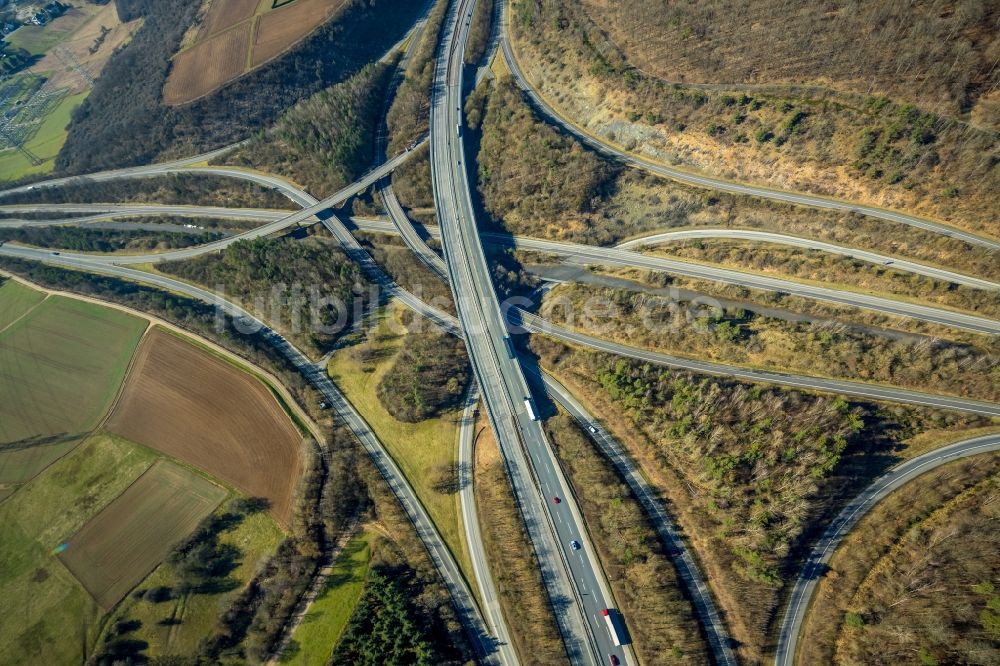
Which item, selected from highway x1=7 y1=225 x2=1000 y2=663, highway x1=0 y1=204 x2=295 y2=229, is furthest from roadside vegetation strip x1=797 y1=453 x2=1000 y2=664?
highway x1=0 y1=204 x2=295 y2=229

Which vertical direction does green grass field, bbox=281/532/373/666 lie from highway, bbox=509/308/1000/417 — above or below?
below

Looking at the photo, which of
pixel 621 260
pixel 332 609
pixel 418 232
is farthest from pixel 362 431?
pixel 621 260

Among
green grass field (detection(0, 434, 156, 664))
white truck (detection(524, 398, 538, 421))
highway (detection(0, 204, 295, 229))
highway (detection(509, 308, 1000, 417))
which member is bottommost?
green grass field (detection(0, 434, 156, 664))

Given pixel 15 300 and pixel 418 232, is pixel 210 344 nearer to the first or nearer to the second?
pixel 418 232

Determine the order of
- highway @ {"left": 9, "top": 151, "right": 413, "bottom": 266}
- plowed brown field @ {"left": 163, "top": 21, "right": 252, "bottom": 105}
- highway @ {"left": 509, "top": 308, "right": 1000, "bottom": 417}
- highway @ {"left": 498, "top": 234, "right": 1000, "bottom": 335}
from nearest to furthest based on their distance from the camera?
highway @ {"left": 509, "top": 308, "right": 1000, "bottom": 417} → highway @ {"left": 498, "top": 234, "right": 1000, "bottom": 335} → highway @ {"left": 9, "top": 151, "right": 413, "bottom": 266} → plowed brown field @ {"left": 163, "top": 21, "right": 252, "bottom": 105}

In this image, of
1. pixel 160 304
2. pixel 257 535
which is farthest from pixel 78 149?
pixel 257 535

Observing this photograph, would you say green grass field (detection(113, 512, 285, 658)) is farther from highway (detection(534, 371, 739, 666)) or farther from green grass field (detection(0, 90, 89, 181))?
green grass field (detection(0, 90, 89, 181))
